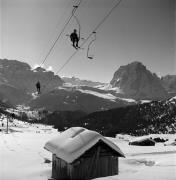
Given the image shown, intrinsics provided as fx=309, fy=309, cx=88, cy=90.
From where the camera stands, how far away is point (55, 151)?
1455 inches

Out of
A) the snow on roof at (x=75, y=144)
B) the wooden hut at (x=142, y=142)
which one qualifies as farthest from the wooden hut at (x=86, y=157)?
the wooden hut at (x=142, y=142)

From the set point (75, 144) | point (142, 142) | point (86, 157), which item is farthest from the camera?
point (142, 142)

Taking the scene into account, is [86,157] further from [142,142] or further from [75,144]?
[142,142]

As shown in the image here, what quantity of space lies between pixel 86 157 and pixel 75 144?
198 centimetres

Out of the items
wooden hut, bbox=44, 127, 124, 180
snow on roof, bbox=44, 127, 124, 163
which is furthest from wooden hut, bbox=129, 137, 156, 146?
wooden hut, bbox=44, 127, 124, 180

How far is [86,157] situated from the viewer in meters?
33.7

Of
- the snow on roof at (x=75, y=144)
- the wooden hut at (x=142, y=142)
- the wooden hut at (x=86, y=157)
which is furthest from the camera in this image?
the wooden hut at (x=142, y=142)

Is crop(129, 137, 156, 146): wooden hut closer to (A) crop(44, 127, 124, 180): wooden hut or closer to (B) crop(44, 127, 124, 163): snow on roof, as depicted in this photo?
(B) crop(44, 127, 124, 163): snow on roof

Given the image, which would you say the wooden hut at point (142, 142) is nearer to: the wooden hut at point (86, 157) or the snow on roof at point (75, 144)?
the snow on roof at point (75, 144)

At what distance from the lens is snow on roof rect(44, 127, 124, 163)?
33.1m

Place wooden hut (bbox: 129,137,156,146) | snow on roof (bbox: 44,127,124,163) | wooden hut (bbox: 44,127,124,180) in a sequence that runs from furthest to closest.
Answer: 1. wooden hut (bbox: 129,137,156,146)
2. wooden hut (bbox: 44,127,124,180)
3. snow on roof (bbox: 44,127,124,163)

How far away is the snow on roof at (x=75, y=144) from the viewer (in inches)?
1302

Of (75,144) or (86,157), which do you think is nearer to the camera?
(86,157)

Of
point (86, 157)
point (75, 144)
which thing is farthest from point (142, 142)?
point (86, 157)
